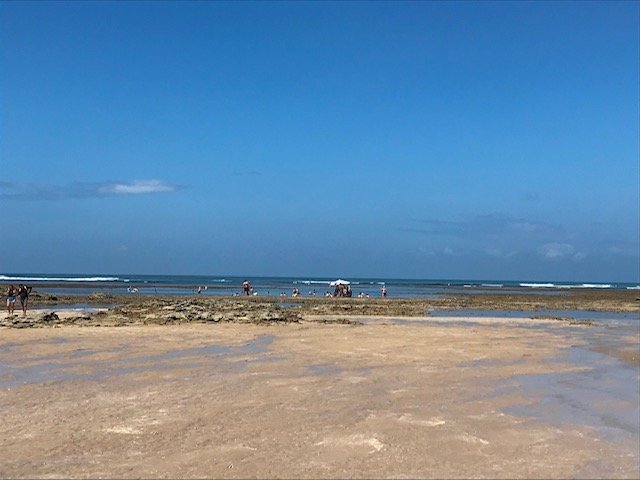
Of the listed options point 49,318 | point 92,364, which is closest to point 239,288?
point 49,318

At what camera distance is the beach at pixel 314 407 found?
776 centimetres

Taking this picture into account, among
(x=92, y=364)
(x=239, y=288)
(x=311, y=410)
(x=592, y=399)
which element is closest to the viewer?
(x=311, y=410)

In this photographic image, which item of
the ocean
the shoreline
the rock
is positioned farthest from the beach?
the ocean

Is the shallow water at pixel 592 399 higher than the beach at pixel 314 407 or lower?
higher

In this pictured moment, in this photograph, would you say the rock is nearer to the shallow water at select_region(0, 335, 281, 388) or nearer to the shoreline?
the shoreline

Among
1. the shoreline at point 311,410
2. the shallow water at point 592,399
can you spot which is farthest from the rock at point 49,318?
the shallow water at point 592,399

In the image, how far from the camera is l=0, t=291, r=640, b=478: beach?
25.5 feet

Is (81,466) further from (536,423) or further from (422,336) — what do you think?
(422,336)

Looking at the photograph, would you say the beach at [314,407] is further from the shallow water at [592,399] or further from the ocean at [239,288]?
the ocean at [239,288]

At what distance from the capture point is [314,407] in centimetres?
1090

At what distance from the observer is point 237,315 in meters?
30.9

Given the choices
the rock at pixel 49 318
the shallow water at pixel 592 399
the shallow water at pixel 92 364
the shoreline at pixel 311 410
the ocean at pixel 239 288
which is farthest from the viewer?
the ocean at pixel 239 288

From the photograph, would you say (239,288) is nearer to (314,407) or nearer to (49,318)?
(49,318)

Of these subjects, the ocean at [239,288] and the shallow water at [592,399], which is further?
the ocean at [239,288]
